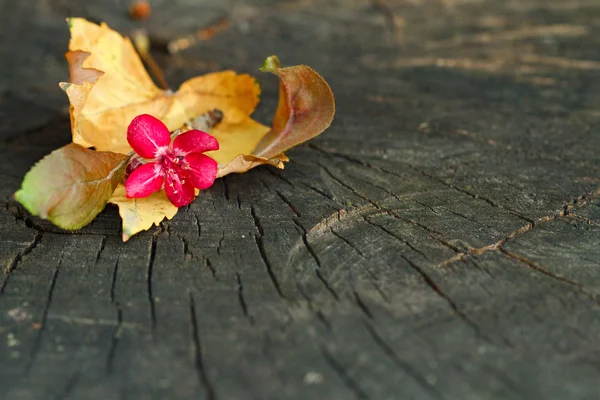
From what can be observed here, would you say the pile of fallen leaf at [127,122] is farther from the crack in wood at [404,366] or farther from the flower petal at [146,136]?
the crack in wood at [404,366]

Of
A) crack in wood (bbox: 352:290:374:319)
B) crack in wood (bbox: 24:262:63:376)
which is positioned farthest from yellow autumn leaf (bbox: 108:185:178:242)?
crack in wood (bbox: 352:290:374:319)

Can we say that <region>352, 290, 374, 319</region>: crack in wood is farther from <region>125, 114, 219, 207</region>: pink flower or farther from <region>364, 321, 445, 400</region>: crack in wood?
<region>125, 114, 219, 207</region>: pink flower

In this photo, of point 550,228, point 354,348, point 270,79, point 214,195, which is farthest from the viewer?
point 270,79

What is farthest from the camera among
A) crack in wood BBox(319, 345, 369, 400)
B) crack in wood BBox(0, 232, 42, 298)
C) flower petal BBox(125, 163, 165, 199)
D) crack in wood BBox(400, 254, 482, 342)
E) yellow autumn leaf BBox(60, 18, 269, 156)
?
yellow autumn leaf BBox(60, 18, 269, 156)

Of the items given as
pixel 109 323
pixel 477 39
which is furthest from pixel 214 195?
pixel 477 39

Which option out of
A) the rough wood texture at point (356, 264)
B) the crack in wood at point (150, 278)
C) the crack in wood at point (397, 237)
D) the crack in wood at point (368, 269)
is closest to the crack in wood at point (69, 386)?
the rough wood texture at point (356, 264)

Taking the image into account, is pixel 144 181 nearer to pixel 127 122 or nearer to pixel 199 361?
pixel 127 122

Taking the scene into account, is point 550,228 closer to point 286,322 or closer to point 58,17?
point 286,322
